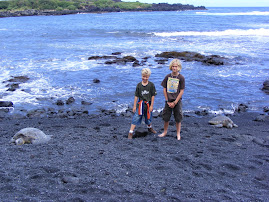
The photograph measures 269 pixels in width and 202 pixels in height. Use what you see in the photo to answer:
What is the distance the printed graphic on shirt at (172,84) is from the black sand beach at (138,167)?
4.42 ft

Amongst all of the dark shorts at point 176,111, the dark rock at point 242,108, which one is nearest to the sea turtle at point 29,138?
the dark shorts at point 176,111

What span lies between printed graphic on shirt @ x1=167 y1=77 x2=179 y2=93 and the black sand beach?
135cm

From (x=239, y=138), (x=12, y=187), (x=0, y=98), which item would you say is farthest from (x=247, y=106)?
(x=0, y=98)

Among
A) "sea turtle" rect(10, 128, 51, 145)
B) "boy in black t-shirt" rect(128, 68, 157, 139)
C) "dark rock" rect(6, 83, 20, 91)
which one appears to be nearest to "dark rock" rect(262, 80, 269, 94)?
"boy in black t-shirt" rect(128, 68, 157, 139)

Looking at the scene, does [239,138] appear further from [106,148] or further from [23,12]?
[23,12]

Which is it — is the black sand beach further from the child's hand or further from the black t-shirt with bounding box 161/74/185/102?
the black t-shirt with bounding box 161/74/185/102

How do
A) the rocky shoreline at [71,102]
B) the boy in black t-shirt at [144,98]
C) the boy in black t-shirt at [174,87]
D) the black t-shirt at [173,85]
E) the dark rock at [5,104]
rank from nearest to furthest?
the boy in black t-shirt at [174,87] → the black t-shirt at [173,85] → the boy in black t-shirt at [144,98] → the rocky shoreline at [71,102] → the dark rock at [5,104]

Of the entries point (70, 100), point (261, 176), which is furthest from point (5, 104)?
point (261, 176)

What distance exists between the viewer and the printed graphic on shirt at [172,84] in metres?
6.44

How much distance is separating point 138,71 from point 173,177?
44.5ft

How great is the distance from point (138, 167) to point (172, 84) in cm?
231

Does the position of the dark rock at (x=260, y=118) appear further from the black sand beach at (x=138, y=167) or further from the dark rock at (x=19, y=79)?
the dark rock at (x=19, y=79)

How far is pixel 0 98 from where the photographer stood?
492 inches

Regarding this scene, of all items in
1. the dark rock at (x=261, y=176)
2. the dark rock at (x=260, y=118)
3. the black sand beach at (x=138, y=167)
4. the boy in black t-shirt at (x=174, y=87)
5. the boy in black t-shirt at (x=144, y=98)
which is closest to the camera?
the black sand beach at (x=138, y=167)
